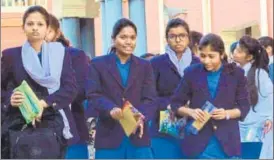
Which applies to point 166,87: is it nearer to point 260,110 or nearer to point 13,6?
point 260,110

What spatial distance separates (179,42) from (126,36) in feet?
2.23

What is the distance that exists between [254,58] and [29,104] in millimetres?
2221

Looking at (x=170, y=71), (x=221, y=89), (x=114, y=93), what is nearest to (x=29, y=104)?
(x=114, y=93)

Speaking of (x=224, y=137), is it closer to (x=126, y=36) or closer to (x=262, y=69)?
(x=126, y=36)

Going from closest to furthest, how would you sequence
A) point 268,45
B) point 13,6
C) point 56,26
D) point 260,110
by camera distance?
point 56,26 < point 260,110 < point 268,45 < point 13,6

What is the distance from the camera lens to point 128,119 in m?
5.29

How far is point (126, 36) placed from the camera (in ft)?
18.2

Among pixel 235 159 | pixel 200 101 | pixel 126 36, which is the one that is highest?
pixel 126 36

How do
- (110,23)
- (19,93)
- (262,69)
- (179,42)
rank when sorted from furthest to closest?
(110,23)
(262,69)
(179,42)
(19,93)

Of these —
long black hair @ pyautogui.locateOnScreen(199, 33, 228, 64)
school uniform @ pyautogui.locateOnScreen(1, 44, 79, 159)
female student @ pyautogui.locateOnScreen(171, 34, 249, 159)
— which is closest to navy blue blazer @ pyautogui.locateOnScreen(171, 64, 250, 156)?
female student @ pyautogui.locateOnScreen(171, 34, 249, 159)

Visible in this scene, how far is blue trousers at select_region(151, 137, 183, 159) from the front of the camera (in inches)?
241

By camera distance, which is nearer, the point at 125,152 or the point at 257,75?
the point at 125,152

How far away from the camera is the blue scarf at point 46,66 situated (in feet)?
17.4

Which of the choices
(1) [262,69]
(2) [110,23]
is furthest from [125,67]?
(2) [110,23]
